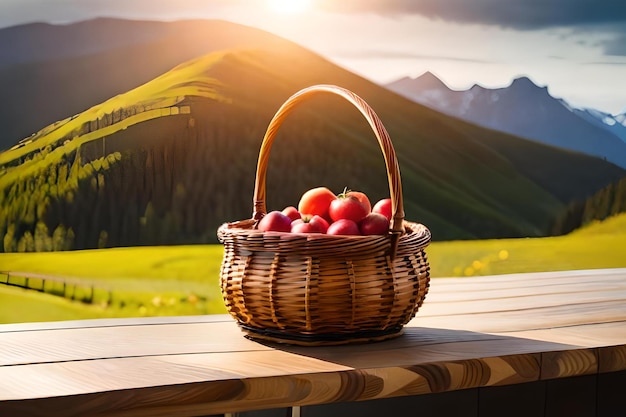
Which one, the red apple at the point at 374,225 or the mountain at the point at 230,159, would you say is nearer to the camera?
the red apple at the point at 374,225

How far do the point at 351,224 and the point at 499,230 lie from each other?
267 cm

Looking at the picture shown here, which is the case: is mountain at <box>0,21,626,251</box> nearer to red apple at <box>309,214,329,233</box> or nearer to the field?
the field

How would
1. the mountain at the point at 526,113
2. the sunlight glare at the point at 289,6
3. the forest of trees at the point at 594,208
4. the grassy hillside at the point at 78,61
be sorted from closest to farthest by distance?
the grassy hillside at the point at 78,61 → the sunlight glare at the point at 289,6 → the mountain at the point at 526,113 → the forest of trees at the point at 594,208

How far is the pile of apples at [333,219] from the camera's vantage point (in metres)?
1.40

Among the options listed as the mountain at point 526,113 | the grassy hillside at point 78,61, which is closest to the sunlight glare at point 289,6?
the grassy hillside at point 78,61

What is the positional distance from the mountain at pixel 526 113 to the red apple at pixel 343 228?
2.36m

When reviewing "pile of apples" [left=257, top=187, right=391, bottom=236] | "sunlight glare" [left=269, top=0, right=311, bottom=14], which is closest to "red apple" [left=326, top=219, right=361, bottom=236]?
"pile of apples" [left=257, top=187, right=391, bottom=236]

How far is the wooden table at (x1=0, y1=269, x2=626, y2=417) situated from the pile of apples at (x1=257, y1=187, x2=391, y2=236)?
0.66 ft

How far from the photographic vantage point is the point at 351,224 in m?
1.39

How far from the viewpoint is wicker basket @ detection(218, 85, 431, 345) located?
135 centimetres

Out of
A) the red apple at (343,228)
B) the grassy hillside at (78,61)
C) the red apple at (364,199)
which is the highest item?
the grassy hillside at (78,61)

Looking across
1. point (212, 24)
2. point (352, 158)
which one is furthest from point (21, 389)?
point (352, 158)

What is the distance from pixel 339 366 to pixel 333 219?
296 millimetres

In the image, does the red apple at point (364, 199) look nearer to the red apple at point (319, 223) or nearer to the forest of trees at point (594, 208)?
the red apple at point (319, 223)
